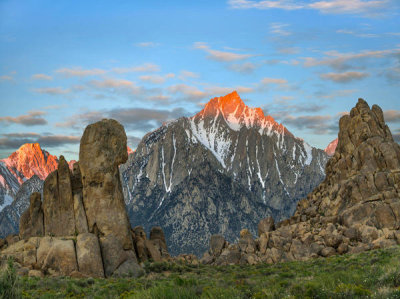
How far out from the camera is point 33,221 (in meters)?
69.2

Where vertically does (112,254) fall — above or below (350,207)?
below

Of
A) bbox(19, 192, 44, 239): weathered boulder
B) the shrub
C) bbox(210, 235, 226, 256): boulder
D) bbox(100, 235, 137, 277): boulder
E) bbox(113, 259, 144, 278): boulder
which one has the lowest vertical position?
bbox(210, 235, 226, 256): boulder

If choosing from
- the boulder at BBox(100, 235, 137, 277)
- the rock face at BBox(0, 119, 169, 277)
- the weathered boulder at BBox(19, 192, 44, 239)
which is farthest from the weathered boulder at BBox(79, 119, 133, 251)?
the weathered boulder at BBox(19, 192, 44, 239)

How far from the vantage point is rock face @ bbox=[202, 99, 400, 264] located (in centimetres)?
7488

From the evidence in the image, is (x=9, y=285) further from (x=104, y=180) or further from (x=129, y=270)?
(x=104, y=180)

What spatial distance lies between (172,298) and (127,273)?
36928 millimetres

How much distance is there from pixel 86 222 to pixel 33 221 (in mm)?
12707

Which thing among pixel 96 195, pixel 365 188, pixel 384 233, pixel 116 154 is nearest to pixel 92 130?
pixel 116 154

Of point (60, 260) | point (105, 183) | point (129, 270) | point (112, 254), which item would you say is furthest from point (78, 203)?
point (129, 270)

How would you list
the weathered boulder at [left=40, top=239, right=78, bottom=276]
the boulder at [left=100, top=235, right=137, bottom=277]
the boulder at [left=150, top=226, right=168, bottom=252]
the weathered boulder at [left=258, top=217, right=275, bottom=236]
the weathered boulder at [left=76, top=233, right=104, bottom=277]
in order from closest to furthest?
the weathered boulder at [left=40, top=239, right=78, bottom=276]
the weathered boulder at [left=76, top=233, right=104, bottom=277]
the boulder at [left=100, top=235, right=137, bottom=277]
the boulder at [left=150, top=226, right=168, bottom=252]
the weathered boulder at [left=258, top=217, right=275, bottom=236]

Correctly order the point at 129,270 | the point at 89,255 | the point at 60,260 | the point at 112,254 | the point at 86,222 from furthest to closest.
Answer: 1. the point at 86,222
2. the point at 112,254
3. the point at 129,270
4. the point at 89,255
5. the point at 60,260

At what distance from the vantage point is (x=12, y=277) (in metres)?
20.8

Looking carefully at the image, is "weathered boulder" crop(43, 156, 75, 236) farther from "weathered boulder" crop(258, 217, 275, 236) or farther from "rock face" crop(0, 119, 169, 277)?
"weathered boulder" crop(258, 217, 275, 236)

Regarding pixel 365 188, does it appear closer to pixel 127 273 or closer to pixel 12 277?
pixel 127 273
